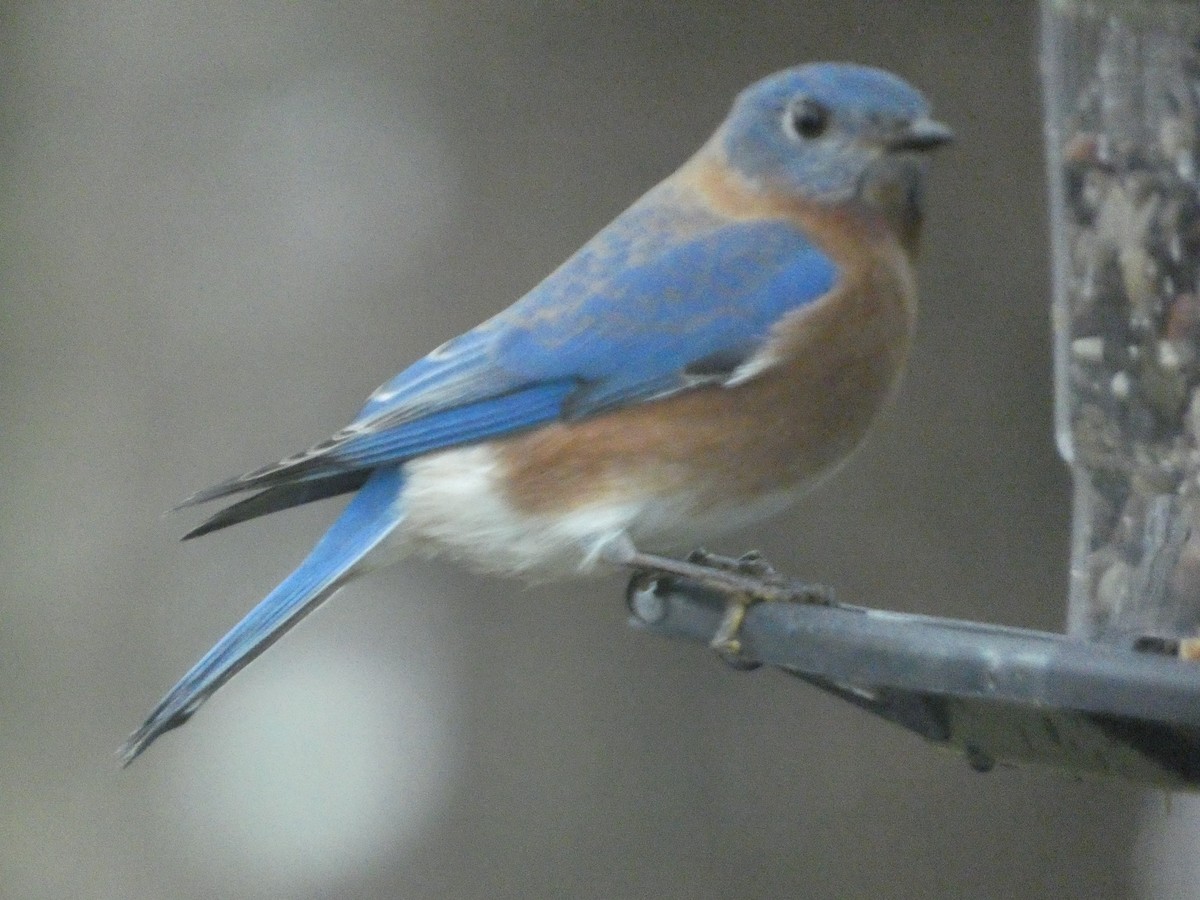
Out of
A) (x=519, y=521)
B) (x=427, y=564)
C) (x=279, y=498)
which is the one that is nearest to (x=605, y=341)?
(x=519, y=521)

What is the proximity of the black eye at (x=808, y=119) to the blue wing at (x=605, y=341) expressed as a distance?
6.3 inches

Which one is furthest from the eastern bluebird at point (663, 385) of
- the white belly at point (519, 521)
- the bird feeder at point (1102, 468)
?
the bird feeder at point (1102, 468)

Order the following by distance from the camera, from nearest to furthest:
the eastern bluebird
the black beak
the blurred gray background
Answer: the black beak, the eastern bluebird, the blurred gray background

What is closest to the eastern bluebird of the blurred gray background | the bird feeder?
the bird feeder

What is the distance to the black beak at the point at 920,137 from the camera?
2762 mm

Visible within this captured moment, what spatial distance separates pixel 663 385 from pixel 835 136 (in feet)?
1.65

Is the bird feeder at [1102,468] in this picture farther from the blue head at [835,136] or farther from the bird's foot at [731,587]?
the blue head at [835,136]

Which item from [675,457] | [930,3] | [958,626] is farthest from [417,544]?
[930,3]

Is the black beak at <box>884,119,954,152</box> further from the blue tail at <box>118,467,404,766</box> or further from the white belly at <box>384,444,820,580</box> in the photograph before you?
the blue tail at <box>118,467,404,766</box>

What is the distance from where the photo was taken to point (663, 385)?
120 inches

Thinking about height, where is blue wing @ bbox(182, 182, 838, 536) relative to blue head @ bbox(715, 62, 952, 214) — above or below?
below

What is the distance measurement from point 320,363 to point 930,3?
1659mm

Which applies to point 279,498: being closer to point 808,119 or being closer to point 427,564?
point 808,119

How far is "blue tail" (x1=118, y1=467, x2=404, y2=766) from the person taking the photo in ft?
9.23
